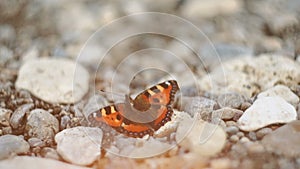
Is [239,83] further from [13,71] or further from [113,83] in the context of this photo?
[13,71]

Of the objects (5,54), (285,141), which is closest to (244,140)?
(285,141)

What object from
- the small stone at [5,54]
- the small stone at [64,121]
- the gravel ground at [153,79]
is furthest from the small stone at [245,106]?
the small stone at [5,54]

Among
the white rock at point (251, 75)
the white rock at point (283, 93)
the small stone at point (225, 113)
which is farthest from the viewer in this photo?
the white rock at point (251, 75)

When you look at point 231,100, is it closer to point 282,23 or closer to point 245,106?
point 245,106

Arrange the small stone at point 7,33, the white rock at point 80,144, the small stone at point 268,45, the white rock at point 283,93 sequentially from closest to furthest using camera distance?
the white rock at point 80,144, the white rock at point 283,93, the small stone at point 268,45, the small stone at point 7,33

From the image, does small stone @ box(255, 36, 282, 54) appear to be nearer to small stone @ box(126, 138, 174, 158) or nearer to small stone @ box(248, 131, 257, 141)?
small stone @ box(248, 131, 257, 141)

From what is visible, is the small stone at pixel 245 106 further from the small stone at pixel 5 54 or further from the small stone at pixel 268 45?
the small stone at pixel 5 54
